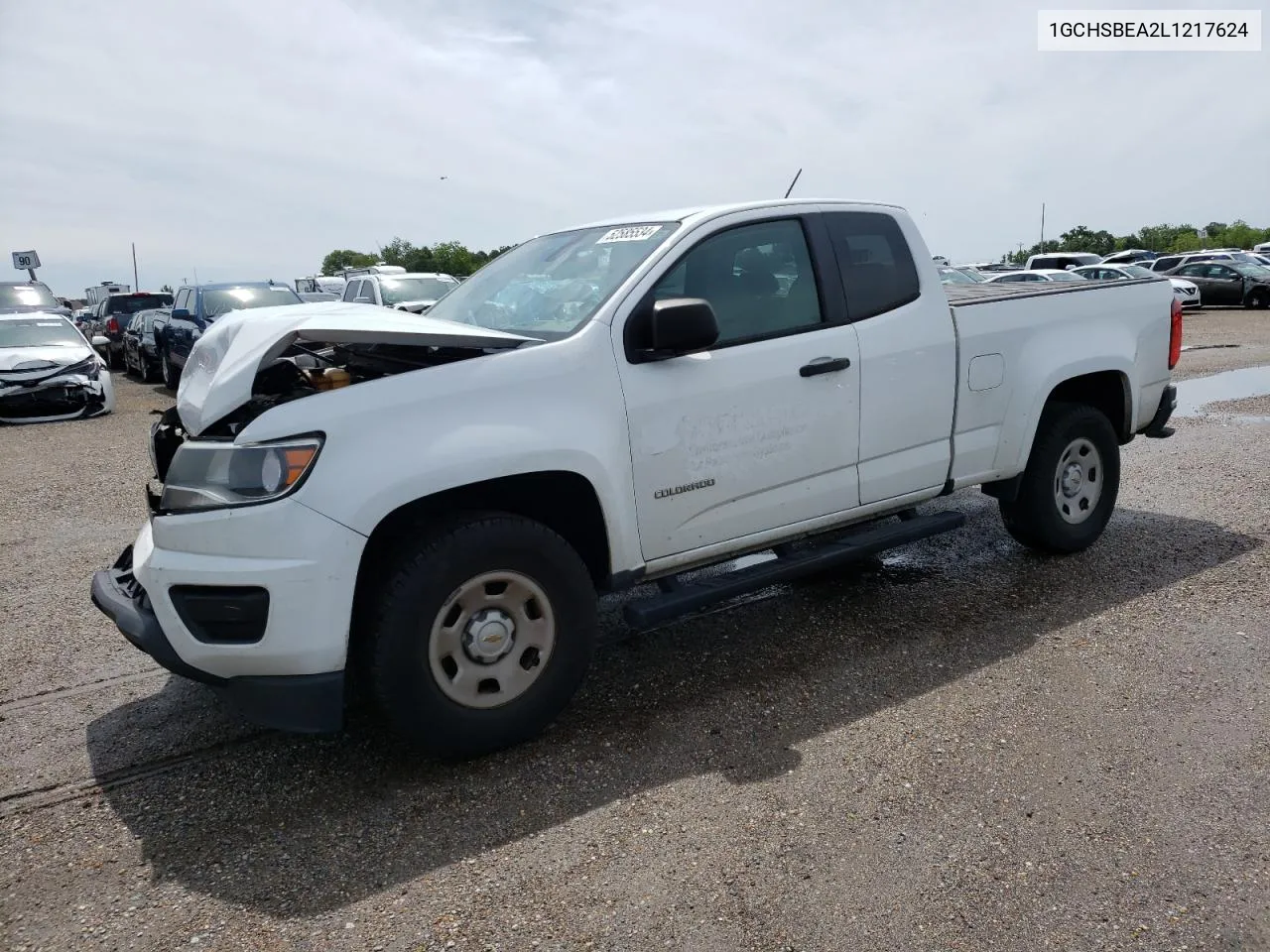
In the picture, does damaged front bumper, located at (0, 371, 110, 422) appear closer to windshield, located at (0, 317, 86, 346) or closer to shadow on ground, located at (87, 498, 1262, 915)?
windshield, located at (0, 317, 86, 346)

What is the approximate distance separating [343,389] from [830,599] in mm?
2832

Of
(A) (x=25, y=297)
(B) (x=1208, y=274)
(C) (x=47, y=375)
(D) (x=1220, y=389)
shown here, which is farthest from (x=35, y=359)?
(B) (x=1208, y=274)

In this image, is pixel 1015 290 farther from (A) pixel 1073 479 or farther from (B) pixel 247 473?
(B) pixel 247 473

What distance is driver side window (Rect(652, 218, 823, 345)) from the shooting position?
396cm

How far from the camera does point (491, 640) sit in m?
3.33

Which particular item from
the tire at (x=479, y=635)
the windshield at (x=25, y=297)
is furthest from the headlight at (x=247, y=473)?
the windshield at (x=25, y=297)

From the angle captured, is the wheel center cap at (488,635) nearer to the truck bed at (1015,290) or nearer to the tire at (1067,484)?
the truck bed at (1015,290)

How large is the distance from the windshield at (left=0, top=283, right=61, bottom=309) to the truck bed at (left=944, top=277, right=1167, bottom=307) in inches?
721

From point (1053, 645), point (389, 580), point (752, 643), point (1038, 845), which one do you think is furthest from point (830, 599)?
point (389, 580)

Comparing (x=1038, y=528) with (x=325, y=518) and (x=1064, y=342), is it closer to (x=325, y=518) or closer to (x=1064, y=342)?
(x=1064, y=342)

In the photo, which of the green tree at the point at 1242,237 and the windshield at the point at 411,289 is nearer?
the windshield at the point at 411,289

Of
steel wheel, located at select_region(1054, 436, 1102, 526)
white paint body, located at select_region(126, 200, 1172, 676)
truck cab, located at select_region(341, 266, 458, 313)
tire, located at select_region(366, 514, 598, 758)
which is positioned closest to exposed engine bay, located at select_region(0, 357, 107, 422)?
truck cab, located at select_region(341, 266, 458, 313)

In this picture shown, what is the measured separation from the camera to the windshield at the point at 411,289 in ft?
46.0

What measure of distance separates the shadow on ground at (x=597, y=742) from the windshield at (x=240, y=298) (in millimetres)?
10890
